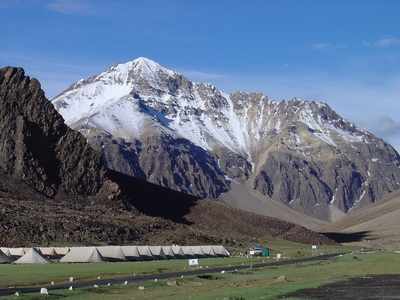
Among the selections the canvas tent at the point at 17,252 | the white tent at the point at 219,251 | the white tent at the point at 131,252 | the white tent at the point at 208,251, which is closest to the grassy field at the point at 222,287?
the canvas tent at the point at 17,252

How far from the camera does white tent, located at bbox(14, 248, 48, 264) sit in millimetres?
116438

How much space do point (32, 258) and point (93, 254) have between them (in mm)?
13997

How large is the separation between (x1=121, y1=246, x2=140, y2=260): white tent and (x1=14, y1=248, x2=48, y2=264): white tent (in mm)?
24234

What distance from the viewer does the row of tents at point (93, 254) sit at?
390ft

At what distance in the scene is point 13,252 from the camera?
131 meters

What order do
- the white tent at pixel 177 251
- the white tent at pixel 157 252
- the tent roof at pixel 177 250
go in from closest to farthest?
1. the white tent at pixel 157 252
2. the white tent at pixel 177 251
3. the tent roof at pixel 177 250

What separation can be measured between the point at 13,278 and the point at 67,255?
48225 millimetres

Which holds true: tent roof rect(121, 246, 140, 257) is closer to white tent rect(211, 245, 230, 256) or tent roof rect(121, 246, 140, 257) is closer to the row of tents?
the row of tents

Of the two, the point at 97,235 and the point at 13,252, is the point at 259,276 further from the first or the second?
the point at 97,235

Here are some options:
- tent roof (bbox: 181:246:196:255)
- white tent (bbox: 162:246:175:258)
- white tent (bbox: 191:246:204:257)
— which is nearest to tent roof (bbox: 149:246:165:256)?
white tent (bbox: 162:246:175:258)

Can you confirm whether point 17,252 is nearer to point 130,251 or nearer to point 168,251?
point 130,251

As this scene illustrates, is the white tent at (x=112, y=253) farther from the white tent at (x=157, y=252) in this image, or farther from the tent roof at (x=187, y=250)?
the tent roof at (x=187, y=250)

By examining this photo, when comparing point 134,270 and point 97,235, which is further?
point 97,235

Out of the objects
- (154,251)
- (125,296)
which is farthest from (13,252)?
(125,296)
